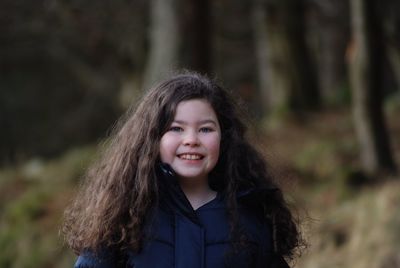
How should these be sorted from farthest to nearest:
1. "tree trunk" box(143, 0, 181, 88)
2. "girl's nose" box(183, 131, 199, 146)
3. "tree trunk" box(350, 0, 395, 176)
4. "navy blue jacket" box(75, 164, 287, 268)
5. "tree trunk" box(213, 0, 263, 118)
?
"tree trunk" box(213, 0, 263, 118)
"tree trunk" box(143, 0, 181, 88)
"tree trunk" box(350, 0, 395, 176)
"girl's nose" box(183, 131, 199, 146)
"navy blue jacket" box(75, 164, 287, 268)

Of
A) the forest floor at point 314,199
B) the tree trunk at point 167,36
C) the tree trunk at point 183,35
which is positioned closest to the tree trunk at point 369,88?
the forest floor at point 314,199

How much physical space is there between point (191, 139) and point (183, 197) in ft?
0.76

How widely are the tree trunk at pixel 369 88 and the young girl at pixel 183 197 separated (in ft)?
21.7

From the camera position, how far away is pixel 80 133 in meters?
23.1

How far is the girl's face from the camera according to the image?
3508 mm

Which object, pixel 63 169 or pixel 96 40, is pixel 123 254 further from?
pixel 96 40

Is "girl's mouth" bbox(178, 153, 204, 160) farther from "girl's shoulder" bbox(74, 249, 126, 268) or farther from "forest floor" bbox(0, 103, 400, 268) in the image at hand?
"forest floor" bbox(0, 103, 400, 268)

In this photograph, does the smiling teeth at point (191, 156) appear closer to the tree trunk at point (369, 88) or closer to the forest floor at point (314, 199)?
the forest floor at point (314, 199)

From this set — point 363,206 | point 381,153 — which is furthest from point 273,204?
point 381,153

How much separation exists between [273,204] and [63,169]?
976 cm

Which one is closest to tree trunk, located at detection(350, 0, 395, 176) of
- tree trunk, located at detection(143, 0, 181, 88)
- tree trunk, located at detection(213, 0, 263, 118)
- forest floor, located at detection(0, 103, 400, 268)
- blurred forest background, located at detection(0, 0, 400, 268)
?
blurred forest background, located at detection(0, 0, 400, 268)

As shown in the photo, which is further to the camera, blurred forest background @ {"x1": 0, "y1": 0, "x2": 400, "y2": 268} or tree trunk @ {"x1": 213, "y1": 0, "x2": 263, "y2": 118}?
tree trunk @ {"x1": 213, "y1": 0, "x2": 263, "y2": 118}

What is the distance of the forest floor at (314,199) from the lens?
8305 millimetres

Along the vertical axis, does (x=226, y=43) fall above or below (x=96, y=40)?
above
